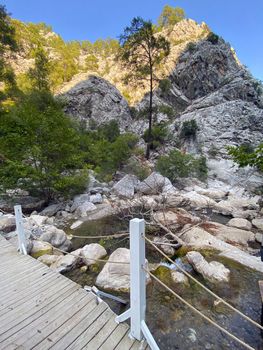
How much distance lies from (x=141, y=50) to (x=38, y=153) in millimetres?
10760

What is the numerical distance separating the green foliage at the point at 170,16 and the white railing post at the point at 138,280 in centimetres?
5122

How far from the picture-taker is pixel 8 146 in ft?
23.1

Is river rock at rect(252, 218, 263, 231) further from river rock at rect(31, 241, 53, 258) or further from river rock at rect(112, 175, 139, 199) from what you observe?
river rock at rect(31, 241, 53, 258)

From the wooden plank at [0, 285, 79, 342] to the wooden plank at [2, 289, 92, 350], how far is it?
0.02 m

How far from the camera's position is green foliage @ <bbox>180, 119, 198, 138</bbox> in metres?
19.1

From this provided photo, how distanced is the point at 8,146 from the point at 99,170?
5.65 m

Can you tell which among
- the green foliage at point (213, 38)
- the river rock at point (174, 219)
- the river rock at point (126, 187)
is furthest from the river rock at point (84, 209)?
the green foliage at point (213, 38)

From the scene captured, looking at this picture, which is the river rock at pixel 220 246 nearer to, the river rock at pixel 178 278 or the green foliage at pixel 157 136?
the river rock at pixel 178 278

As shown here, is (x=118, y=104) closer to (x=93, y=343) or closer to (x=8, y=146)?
(x=8, y=146)

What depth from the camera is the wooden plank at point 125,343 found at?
160 cm

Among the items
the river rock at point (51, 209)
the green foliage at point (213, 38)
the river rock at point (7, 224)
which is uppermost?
the green foliage at point (213, 38)

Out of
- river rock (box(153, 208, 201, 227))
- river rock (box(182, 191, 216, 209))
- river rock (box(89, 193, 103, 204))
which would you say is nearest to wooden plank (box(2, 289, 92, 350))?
river rock (box(153, 208, 201, 227))

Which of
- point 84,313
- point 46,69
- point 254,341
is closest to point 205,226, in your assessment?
point 254,341


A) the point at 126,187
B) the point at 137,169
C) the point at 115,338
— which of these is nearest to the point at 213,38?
the point at 137,169
